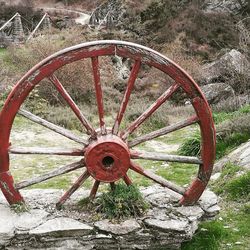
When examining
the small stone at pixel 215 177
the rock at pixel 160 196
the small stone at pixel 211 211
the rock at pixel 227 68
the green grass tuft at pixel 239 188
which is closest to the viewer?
the small stone at pixel 211 211

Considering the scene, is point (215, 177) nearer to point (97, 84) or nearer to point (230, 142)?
point (230, 142)

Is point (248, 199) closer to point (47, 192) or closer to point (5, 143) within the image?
point (47, 192)

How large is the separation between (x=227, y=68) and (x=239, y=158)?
11.4m

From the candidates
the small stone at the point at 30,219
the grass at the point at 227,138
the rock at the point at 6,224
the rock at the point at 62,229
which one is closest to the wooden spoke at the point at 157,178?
the rock at the point at 62,229

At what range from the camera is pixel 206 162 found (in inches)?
224

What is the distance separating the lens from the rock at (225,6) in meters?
29.7

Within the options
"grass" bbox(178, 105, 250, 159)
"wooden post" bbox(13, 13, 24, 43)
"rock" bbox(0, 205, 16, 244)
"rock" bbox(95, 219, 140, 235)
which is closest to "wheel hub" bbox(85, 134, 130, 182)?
"rock" bbox(95, 219, 140, 235)

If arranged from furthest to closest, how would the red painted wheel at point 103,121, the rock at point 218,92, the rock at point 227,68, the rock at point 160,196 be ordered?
the rock at point 227,68 → the rock at point 218,92 → the rock at point 160,196 → the red painted wheel at point 103,121

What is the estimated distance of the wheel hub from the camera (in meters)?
5.47

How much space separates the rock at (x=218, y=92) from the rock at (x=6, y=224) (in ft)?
39.9

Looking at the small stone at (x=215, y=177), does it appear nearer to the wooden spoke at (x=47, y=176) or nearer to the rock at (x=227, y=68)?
the wooden spoke at (x=47, y=176)

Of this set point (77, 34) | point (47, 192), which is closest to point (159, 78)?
point (77, 34)

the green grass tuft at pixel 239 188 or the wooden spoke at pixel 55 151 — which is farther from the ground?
the wooden spoke at pixel 55 151

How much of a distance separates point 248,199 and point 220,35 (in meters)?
21.4
